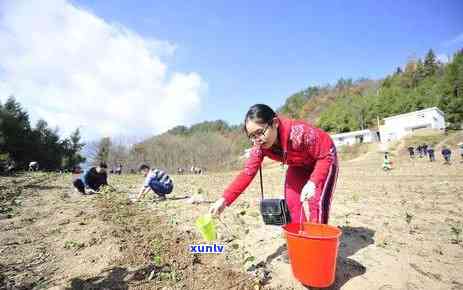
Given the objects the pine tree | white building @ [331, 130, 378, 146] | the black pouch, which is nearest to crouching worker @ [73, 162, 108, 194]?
the black pouch

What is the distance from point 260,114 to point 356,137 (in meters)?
61.6

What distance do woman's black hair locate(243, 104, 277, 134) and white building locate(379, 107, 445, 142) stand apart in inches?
2006

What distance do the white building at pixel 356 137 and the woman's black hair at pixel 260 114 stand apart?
57479 mm

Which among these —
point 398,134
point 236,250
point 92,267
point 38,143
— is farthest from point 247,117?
point 398,134

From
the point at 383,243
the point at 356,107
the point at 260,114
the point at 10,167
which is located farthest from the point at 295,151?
A: the point at 356,107

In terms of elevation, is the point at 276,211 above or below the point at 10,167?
below

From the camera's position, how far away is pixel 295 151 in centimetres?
280

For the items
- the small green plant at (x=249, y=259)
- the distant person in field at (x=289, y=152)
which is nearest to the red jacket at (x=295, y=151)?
the distant person in field at (x=289, y=152)

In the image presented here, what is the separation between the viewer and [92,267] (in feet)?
10.8

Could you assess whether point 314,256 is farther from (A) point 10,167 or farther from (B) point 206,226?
(A) point 10,167

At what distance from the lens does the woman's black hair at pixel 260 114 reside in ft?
8.41

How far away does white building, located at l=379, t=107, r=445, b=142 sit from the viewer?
45.8 metres

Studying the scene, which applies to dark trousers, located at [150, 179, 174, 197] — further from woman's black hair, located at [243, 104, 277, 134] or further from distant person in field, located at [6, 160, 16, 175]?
distant person in field, located at [6, 160, 16, 175]

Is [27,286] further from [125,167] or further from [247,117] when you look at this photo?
[125,167]
